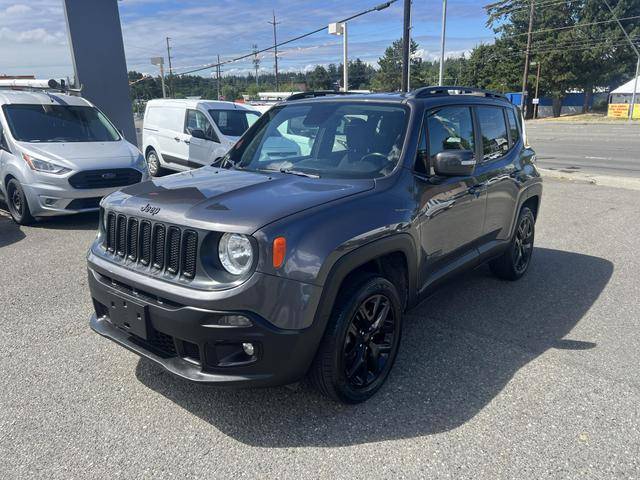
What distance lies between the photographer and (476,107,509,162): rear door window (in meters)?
4.50

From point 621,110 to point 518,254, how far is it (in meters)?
53.7

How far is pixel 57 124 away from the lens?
8.28 metres

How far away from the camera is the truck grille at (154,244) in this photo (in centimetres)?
265

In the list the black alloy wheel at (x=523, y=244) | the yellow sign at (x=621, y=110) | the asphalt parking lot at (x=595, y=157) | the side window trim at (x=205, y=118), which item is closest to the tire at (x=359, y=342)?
the black alloy wheel at (x=523, y=244)

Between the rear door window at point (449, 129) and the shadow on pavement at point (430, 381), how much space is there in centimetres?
144

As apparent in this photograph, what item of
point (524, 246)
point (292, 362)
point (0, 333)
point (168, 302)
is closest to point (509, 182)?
point (524, 246)

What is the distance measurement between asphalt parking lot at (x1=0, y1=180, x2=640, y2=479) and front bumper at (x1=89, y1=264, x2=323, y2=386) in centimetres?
41

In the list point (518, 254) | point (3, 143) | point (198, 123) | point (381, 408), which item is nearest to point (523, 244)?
point (518, 254)

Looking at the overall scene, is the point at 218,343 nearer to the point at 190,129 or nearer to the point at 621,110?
the point at 190,129

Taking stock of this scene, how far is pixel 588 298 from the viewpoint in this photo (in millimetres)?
4844

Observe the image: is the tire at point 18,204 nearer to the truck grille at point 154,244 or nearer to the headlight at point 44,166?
the headlight at point 44,166

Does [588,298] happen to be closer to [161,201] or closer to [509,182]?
[509,182]

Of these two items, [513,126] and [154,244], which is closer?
[154,244]

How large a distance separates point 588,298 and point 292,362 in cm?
352
